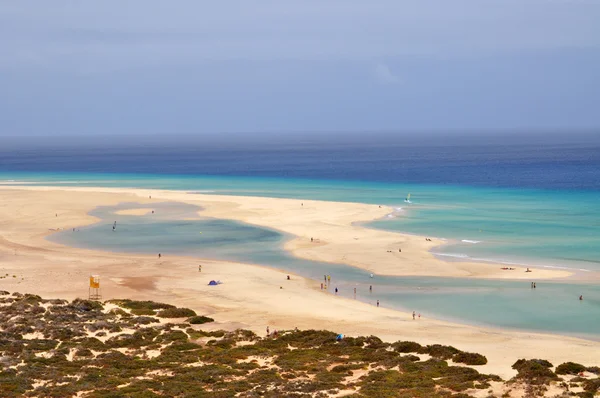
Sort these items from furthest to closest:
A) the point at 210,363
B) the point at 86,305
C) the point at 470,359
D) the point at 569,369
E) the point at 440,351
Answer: the point at 86,305, the point at 440,351, the point at 470,359, the point at 210,363, the point at 569,369

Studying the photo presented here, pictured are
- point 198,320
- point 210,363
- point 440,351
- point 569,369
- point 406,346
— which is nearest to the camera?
point 569,369

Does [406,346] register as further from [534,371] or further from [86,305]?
[86,305]

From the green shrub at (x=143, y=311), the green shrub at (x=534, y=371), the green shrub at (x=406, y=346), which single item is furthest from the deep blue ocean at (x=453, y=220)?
the green shrub at (x=143, y=311)

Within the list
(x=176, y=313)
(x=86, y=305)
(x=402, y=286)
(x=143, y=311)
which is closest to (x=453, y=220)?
(x=402, y=286)

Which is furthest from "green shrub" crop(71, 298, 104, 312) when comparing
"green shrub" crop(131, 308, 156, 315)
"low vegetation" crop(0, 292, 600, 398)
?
"green shrub" crop(131, 308, 156, 315)

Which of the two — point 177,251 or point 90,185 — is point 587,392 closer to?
point 177,251

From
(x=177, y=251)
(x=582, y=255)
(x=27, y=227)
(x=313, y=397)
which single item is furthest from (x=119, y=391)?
(x=27, y=227)

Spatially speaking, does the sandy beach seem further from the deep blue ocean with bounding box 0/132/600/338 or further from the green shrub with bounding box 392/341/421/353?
the deep blue ocean with bounding box 0/132/600/338
